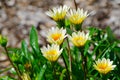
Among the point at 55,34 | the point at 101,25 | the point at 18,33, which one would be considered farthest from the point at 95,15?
the point at 55,34

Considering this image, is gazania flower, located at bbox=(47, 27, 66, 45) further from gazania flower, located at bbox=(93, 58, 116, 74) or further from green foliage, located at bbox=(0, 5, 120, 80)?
gazania flower, located at bbox=(93, 58, 116, 74)

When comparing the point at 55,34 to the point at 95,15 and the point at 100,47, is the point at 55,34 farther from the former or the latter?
the point at 95,15

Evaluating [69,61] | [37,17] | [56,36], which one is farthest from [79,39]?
[37,17]

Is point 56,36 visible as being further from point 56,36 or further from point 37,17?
point 37,17

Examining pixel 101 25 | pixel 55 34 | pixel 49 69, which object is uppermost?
pixel 101 25

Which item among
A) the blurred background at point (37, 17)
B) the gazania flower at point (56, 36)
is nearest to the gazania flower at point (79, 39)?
the gazania flower at point (56, 36)

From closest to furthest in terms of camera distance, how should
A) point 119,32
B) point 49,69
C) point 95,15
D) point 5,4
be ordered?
1. point 49,69
2. point 119,32
3. point 95,15
4. point 5,4
